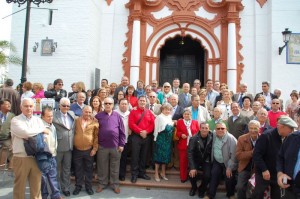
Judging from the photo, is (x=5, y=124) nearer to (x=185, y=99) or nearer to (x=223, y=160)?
(x=185, y=99)

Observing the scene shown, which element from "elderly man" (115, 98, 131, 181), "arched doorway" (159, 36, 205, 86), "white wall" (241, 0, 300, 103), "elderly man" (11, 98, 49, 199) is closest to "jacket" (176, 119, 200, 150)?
"elderly man" (115, 98, 131, 181)

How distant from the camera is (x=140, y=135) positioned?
6141 millimetres

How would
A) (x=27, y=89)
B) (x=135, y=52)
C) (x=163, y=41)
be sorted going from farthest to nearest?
1. (x=163, y=41)
2. (x=135, y=52)
3. (x=27, y=89)

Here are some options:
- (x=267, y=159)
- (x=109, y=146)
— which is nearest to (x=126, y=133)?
(x=109, y=146)

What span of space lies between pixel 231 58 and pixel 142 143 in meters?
6.02

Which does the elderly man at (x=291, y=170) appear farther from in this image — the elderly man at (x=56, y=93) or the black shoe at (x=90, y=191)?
the elderly man at (x=56, y=93)

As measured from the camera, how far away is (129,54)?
37.8 feet

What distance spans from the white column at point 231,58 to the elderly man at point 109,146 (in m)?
6.05

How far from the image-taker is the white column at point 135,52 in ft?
36.3

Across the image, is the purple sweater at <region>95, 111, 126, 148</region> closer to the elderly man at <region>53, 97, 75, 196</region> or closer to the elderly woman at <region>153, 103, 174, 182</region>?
the elderly man at <region>53, 97, 75, 196</region>

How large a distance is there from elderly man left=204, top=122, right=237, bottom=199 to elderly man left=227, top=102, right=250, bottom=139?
43 centimetres

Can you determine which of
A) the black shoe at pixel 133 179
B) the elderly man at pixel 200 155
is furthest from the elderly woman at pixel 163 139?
the elderly man at pixel 200 155

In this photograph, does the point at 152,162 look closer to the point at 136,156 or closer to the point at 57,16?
the point at 136,156

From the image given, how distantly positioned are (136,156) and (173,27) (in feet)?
22.0
